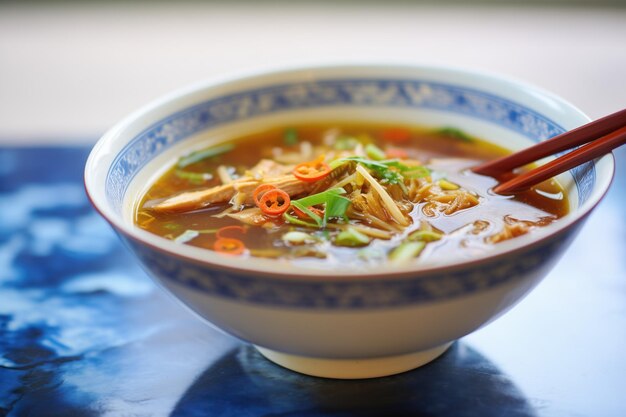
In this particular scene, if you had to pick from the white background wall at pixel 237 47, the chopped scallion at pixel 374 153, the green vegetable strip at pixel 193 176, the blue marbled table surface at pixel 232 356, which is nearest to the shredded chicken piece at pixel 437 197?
the chopped scallion at pixel 374 153

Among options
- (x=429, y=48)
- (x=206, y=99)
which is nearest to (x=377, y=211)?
(x=206, y=99)

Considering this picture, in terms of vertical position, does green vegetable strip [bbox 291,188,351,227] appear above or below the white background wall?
below

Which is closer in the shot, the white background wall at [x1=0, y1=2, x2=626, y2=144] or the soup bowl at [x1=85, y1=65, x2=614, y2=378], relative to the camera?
the soup bowl at [x1=85, y1=65, x2=614, y2=378]

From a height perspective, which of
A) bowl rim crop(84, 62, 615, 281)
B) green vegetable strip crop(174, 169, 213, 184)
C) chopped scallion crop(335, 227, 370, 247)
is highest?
green vegetable strip crop(174, 169, 213, 184)

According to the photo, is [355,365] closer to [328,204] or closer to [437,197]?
[328,204]

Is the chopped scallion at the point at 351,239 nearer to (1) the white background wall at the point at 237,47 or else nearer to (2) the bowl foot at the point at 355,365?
(2) the bowl foot at the point at 355,365

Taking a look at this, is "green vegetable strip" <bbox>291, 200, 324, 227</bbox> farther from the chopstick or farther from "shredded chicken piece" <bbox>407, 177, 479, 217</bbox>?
the chopstick

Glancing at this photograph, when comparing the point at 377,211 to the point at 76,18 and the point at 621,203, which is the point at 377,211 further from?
the point at 76,18

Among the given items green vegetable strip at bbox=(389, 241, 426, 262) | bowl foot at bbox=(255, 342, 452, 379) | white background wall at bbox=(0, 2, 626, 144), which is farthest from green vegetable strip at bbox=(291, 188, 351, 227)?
white background wall at bbox=(0, 2, 626, 144)
